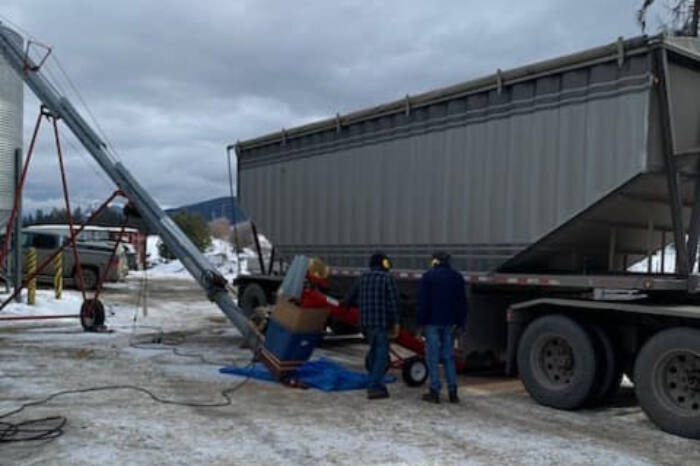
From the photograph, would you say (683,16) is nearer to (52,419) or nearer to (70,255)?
(52,419)

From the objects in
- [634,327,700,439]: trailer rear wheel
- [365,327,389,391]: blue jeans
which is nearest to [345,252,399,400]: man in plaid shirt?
[365,327,389,391]: blue jeans

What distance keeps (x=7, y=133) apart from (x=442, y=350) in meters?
12.0

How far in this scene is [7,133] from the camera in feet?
56.0

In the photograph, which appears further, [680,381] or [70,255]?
[70,255]

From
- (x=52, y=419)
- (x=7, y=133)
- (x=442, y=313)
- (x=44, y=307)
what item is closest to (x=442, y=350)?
(x=442, y=313)

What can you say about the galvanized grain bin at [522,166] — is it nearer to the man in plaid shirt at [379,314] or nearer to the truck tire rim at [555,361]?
the truck tire rim at [555,361]

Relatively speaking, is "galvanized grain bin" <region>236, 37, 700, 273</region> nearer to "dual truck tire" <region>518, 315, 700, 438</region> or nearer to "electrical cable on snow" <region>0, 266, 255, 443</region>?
"dual truck tire" <region>518, 315, 700, 438</region>

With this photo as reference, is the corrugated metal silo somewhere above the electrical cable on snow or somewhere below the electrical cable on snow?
above

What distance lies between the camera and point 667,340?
298 inches

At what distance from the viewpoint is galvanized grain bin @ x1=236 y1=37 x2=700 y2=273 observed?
7.96 meters

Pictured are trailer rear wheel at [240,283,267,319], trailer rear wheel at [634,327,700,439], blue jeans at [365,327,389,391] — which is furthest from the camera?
trailer rear wheel at [240,283,267,319]

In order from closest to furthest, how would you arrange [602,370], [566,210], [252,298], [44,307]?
[602,370], [566,210], [252,298], [44,307]

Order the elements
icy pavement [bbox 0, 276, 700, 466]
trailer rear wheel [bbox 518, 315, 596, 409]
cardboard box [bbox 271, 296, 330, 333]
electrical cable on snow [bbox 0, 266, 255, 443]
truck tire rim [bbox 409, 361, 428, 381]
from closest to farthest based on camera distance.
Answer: icy pavement [bbox 0, 276, 700, 466] → electrical cable on snow [bbox 0, 266, 255, 443] → trailer rear wheel [bbox 518, 315, 596, 409] → cardboard box [bbox 271, 296, 330, 333] → truck tire rim [bbox 409, 361, 428, 381]

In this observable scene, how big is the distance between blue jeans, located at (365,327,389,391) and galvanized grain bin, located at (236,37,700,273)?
1674 mm
